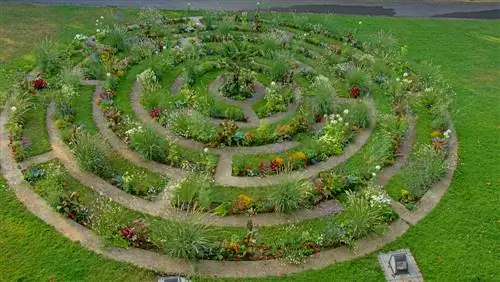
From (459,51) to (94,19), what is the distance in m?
16.0

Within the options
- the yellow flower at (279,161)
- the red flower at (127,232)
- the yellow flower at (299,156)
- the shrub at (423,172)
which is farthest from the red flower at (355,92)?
the red flower at (127,232)

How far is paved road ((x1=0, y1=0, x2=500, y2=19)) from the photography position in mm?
27422

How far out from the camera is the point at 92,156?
15.4 meters

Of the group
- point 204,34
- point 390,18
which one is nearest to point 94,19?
point 204,34

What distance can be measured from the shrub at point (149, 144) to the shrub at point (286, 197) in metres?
3.74

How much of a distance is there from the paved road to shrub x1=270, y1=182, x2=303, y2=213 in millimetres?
15083

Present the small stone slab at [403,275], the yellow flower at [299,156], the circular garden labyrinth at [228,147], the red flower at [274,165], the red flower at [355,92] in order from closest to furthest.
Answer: the small stone slab at [403,275] < the circular garden labyrinth at [228,147] < the red flower at [274,165] < the yellow flower at [299,156] < the red flower at [355,92]

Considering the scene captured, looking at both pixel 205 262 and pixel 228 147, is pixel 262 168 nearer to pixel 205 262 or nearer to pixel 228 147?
pixel 228 147

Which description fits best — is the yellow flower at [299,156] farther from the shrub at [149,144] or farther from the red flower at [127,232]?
the red flower at [127,232]

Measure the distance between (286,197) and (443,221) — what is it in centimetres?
410

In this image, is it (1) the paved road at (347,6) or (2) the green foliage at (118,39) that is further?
(1) the paved road at (347,6)

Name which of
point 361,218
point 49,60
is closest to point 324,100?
point 361,218

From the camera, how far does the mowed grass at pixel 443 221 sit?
41.9 feet

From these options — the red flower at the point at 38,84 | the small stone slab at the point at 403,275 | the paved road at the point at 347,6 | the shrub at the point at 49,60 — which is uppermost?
the paved road at the point at 347,6
